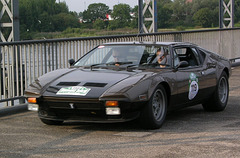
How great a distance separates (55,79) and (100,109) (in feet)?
3.37

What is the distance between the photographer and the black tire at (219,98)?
9414 millimetres

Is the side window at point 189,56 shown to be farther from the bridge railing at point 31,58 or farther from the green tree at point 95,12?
the green tree at point 95,12

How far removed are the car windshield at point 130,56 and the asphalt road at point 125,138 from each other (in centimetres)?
95

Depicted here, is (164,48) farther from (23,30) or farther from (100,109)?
(23,30)

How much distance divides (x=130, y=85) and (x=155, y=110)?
2.33 feet

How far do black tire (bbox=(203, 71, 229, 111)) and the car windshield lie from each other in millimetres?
1444

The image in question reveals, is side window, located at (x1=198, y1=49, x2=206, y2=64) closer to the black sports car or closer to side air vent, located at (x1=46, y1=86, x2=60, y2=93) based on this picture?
the black sports car

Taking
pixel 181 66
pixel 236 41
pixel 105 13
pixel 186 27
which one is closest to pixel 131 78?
pixel 181 66

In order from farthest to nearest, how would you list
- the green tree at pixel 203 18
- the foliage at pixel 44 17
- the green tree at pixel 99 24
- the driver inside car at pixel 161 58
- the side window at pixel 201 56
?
the green tree at pixel 203 18 < the green tree at pixel 99 24 < the foliage at pixel 44 17 < the side window at pixel 201 56 < the driver inside car at pixel 161 58

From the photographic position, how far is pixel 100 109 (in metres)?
7.19

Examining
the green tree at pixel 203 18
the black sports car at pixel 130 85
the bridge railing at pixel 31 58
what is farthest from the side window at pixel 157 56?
the green tree at pixel 203 18

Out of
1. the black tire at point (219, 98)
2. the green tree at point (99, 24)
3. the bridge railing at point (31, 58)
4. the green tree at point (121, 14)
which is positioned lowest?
the black tire at point (219, 98)

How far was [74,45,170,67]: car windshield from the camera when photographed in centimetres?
839

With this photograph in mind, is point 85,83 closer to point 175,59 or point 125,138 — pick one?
point 125,138
